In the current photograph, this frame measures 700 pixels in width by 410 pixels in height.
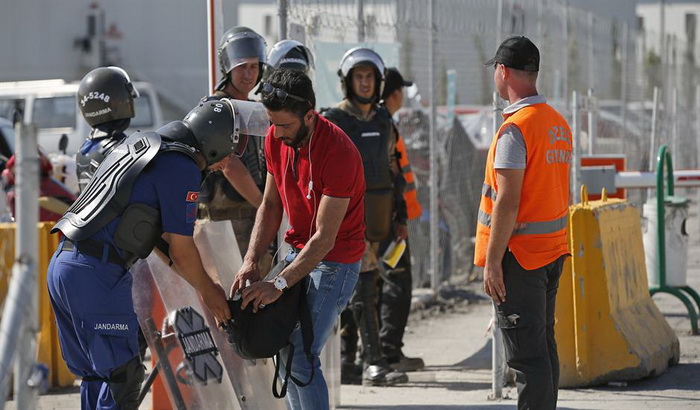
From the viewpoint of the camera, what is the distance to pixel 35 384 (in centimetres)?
335

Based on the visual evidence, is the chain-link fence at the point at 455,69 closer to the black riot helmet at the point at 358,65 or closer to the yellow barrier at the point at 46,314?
the black riot helmet at the point at 358,65

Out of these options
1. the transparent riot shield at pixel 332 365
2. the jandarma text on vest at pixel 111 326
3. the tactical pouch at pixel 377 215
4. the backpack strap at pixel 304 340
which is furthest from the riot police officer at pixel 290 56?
the jandarma text on vest at pixel 111 326

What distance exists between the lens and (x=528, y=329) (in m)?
4.87

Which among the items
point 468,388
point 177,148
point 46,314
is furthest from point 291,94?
point 46,314

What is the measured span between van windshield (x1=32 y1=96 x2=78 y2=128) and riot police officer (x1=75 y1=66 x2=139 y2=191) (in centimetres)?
1468

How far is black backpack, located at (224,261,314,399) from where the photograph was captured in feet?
15.2

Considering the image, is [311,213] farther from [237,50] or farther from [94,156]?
[237,50]

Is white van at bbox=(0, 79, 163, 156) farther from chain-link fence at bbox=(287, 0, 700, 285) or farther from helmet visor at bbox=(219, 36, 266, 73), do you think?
helmet visor at bbox=(219, 36, 266, 73)

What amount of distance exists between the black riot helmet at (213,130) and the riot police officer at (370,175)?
87.3 inches

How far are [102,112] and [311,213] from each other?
52.7 inches

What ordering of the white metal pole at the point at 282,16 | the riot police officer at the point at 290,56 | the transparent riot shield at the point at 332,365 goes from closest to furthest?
the transparent riot shield at the point at 332,365 → the riot police officer at the point at 290,56 → the white metal pole at the point at 282,16

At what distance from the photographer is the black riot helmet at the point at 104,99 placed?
5.46 meters

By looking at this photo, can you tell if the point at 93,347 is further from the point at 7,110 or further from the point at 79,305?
the point at 7,110

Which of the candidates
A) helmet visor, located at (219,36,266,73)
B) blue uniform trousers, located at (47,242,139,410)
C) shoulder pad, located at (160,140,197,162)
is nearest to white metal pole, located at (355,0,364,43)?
helmet visor, located at (219,36,266,73)
